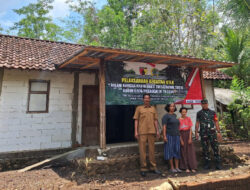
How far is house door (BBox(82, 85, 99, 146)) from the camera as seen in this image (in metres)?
7.37

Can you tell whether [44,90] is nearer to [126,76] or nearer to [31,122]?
[31,122]

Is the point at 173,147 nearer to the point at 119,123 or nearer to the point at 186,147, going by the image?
the point at 186,147

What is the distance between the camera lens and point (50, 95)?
6.99 m

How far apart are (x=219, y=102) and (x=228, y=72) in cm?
207

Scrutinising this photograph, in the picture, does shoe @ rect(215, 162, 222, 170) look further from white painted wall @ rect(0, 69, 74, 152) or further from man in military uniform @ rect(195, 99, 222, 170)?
white painted wall @ rect(0, 69, 74, 152)

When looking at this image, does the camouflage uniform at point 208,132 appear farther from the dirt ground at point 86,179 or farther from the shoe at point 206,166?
the dirt ground at point 86,179

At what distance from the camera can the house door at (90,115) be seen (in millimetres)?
7371

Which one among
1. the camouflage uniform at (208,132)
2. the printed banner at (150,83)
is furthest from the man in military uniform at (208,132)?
the printed banner at (150,83)

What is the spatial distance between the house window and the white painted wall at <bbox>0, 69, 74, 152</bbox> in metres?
0.14

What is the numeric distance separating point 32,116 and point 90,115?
2022mm

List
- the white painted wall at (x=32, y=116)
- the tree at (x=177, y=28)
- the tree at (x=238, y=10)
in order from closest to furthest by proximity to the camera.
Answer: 1. the white painted wall at (x=32, y=116)
2. the tree at (x=238, y=10)
3. the tree at (x=177, y=28)

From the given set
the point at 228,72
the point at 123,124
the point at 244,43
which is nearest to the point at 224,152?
the point at 123,124

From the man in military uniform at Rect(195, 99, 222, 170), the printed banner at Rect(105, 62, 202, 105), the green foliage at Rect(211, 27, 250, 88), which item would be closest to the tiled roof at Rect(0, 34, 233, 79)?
the printed banner at Rect(105, 62, 202, 105)

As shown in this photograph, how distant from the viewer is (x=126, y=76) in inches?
232
